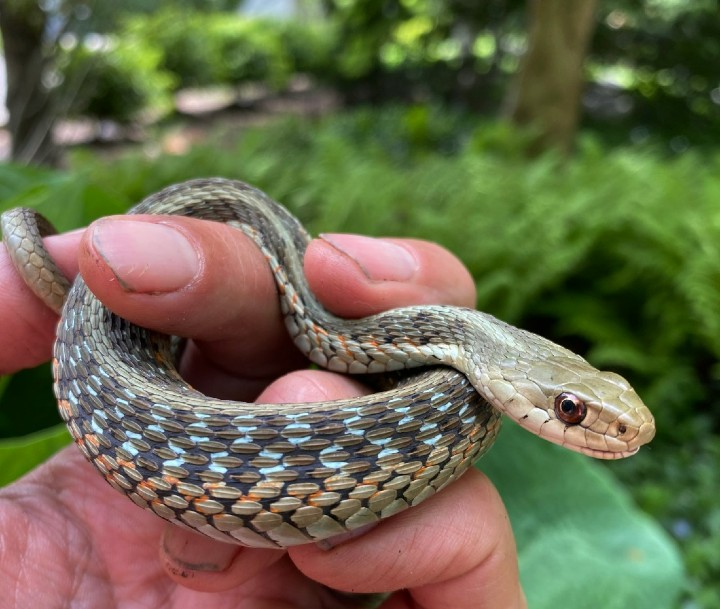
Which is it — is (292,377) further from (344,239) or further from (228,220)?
(228,220)

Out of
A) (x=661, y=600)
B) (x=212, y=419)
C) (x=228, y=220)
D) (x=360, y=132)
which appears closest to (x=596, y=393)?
(x=212, y=419)

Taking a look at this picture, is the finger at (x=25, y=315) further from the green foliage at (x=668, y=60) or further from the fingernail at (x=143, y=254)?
the green foliage at (x=668, y=60)

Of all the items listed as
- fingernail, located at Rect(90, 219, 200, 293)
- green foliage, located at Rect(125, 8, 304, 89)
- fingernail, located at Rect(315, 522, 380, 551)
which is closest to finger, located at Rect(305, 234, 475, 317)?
fingernail, located at Rect(90, 219, 200, 293)

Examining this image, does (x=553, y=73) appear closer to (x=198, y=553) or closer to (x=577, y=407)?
(x=577, y=407)

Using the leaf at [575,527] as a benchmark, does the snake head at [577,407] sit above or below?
above

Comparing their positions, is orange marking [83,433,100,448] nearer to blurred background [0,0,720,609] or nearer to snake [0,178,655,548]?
snake [0,178,655,548]

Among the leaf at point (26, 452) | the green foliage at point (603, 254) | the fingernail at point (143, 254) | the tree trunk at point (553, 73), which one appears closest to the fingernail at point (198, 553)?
the fingernail at point (143, 254)

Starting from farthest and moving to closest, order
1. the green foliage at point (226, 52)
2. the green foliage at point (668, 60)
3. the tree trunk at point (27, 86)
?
the green foliage at point (226, 52), the green foliage at point (668, 60), the tree trunk at point (27, 86)
